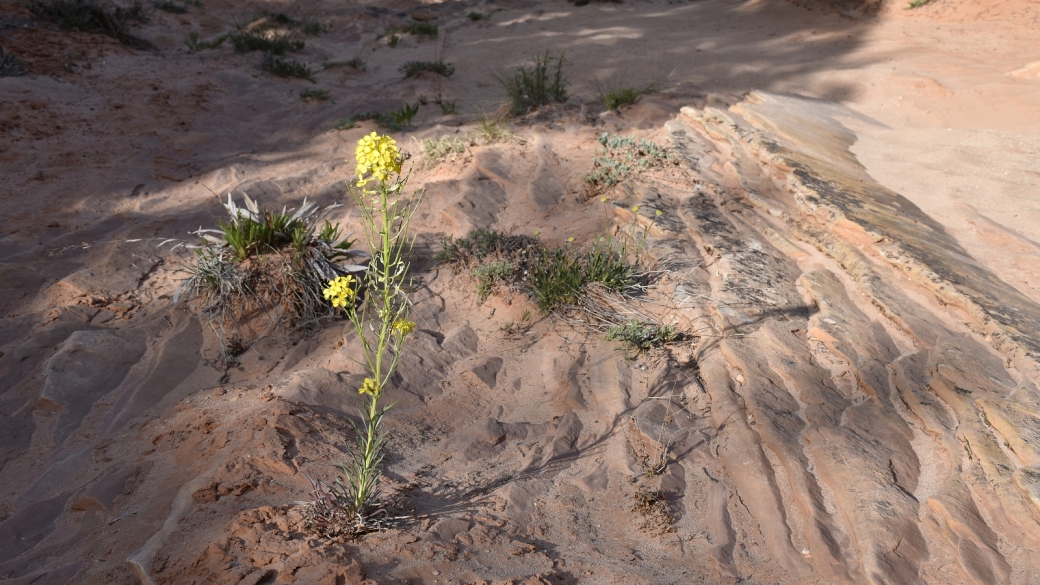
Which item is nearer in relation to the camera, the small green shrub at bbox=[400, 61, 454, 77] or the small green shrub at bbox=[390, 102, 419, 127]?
the small green shrub at bbox=[390, 102, 419, 127]

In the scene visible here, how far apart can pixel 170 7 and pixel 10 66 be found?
480 cm

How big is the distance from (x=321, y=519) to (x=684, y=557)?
121 centimetres

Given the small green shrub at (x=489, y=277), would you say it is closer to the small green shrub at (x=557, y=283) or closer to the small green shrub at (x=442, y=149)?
the small green shrub at (x=557, y=283)

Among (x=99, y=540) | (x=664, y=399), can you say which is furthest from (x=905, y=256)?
(x=99, y=540)

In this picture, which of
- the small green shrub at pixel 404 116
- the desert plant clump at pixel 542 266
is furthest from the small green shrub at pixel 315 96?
the desert plant clump at pixel 542 266

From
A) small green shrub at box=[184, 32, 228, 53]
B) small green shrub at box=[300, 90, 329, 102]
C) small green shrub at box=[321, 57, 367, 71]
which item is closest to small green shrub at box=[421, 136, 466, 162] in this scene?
small green shrub at box=[300, 90, 329, 102]

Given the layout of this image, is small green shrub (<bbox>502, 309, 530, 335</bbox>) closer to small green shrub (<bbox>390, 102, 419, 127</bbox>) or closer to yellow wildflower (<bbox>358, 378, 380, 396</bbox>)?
yellow wildflower (<bbox>358, 378, 380, 396</bbox>)

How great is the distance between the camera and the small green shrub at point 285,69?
860cm

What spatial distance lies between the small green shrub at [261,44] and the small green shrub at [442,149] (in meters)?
4.88

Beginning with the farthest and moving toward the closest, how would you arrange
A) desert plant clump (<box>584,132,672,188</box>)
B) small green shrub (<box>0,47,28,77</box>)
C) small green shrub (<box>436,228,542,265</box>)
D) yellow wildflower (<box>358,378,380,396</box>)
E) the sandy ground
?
small green shrub (<box>0,47,28,77</box>) < desert plant clump (<box>584,132,672,188</box>) < small green shrub (<box>436,228,542,265</box>) < the sandy ground < yellow wildflower (<box>358,378,380,396</box>)

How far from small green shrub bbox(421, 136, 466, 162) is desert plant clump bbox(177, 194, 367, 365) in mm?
1829

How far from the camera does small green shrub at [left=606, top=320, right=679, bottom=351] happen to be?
3.24 m

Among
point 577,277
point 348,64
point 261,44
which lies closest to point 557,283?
point 577,277

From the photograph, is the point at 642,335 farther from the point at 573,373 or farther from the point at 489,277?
the point at 489,277
